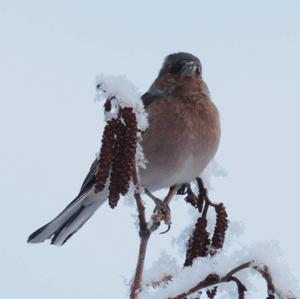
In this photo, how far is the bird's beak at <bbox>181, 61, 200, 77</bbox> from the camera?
4930mm

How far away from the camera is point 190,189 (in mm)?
2994

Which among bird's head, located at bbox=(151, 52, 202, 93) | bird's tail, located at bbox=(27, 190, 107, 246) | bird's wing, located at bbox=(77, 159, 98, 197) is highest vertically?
bird's head, located at bbox=(151, 52, 202, 93)

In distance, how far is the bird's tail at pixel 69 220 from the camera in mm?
3623

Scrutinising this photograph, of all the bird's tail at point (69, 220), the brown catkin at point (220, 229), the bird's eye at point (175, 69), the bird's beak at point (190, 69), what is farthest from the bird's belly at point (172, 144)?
the brown catkin at point (220, 229)

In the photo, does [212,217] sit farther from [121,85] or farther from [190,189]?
[121,85]

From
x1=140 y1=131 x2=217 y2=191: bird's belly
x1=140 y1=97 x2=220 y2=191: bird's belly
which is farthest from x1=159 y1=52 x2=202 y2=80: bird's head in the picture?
x1=140 y1=131 x2=217 y2=191: bird's belly

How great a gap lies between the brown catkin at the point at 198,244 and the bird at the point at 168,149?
1455 millimetres

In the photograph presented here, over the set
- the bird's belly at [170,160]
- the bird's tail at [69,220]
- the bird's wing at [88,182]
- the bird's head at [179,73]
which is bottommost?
the bird's tail at [69,220]

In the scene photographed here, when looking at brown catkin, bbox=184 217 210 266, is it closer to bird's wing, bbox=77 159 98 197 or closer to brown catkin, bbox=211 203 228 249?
brown catkin, bbox=211 203 228 249

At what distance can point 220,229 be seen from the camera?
2.30 meters

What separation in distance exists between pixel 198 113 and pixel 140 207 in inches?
99.4

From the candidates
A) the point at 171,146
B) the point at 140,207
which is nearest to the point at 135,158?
the point at 140,207

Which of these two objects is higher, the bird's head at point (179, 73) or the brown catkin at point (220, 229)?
the bird's head at point (179, 73)

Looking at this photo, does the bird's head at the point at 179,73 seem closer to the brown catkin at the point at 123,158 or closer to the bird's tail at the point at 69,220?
the bird's tail at the point at 69,220
